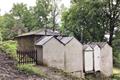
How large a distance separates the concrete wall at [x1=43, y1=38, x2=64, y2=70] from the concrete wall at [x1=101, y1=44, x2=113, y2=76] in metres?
4.28

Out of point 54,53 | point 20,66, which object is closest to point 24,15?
point 54,53

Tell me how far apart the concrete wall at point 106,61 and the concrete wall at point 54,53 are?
14.1 feet

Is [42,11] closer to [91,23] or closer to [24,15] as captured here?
[24,15]

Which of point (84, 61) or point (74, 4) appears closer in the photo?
point (84, 61)

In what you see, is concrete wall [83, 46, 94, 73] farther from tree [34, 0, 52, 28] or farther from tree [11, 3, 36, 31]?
tree [34, 0, 52, 28]

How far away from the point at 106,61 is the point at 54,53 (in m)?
5.37

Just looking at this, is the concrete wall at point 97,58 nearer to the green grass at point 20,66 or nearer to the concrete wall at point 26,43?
the concrete wall at point 26,43

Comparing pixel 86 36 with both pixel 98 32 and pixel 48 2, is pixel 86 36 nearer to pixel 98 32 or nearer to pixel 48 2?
pixel 98 32

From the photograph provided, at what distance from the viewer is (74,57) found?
52.8ft

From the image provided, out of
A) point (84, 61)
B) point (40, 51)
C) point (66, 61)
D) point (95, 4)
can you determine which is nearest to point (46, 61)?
point (40, 51)

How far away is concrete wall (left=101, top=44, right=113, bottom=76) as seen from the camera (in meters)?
18.1

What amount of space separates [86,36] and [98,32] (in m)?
2.52

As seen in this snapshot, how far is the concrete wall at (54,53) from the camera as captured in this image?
47.7ft

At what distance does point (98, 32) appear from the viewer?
1078 inches
